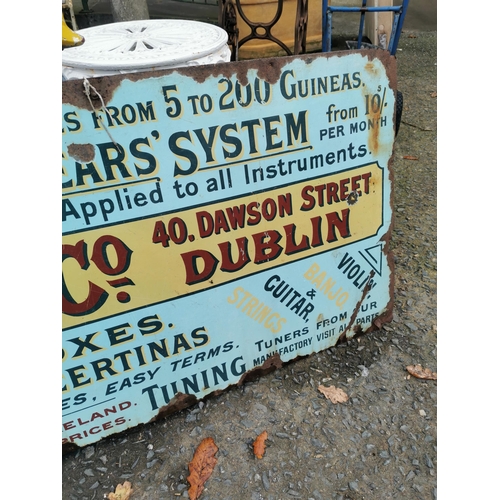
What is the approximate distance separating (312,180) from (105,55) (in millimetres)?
1204

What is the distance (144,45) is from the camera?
232 centimetres

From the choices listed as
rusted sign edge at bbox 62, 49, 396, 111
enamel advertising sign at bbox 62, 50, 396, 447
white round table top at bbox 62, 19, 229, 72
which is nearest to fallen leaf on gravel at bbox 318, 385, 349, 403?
enamel advertising sign at bbox 62, 50, 396, 447

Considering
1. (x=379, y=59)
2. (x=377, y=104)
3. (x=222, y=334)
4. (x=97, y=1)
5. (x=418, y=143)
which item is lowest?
(x=222, y=334)

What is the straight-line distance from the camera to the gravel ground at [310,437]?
5.59 feet

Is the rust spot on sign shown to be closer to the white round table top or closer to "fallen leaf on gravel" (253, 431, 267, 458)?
the white round table top

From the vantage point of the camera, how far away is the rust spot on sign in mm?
1423

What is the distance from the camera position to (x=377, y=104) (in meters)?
1.86

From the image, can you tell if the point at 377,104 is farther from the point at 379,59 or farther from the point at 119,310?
the point at 119,310

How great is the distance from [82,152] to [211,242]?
1.94 ft

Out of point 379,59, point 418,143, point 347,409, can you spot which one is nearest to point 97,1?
point 418,143

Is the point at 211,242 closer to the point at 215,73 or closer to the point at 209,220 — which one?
the point at 209,220

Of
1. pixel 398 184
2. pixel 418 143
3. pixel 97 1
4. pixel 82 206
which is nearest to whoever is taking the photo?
pixel 82 206

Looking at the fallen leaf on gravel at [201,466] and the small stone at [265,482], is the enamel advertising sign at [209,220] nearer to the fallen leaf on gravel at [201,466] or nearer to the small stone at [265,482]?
the fallen leaf on gravel at [201,466]

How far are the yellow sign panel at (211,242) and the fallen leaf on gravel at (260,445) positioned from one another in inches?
27.9
